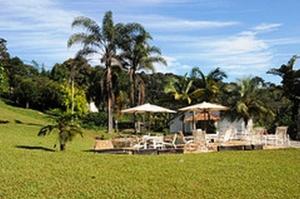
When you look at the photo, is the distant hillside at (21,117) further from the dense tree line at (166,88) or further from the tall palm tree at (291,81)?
the tall palm tree at (291,81)

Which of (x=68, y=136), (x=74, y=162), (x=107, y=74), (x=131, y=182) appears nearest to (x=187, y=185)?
(x=131, y=182)

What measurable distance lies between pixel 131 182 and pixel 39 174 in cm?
229

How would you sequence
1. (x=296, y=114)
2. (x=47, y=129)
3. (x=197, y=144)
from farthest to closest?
1. (x=296, y=114)
2. (x=197, y=144)
3. (x=47, y=129)

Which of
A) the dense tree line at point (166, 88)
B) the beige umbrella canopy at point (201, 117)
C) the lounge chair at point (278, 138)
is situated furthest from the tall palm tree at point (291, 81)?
the lounge chair at point (278, 138)

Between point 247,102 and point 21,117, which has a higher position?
point 247,102

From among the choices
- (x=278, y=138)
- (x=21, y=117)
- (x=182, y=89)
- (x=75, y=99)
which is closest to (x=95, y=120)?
(x=75, y=99)

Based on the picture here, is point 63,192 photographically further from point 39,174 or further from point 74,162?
point 74,162

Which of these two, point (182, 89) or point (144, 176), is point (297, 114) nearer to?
point (182, 89)

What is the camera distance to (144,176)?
13.1 meters

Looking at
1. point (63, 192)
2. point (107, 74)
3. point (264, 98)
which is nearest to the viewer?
point (63, 192)

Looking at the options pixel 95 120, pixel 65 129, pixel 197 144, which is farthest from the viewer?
pixel 95 120

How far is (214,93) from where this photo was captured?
4547 cm

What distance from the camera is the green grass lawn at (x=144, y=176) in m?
11.6

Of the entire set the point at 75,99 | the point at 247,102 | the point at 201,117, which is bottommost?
the point at 201,117
